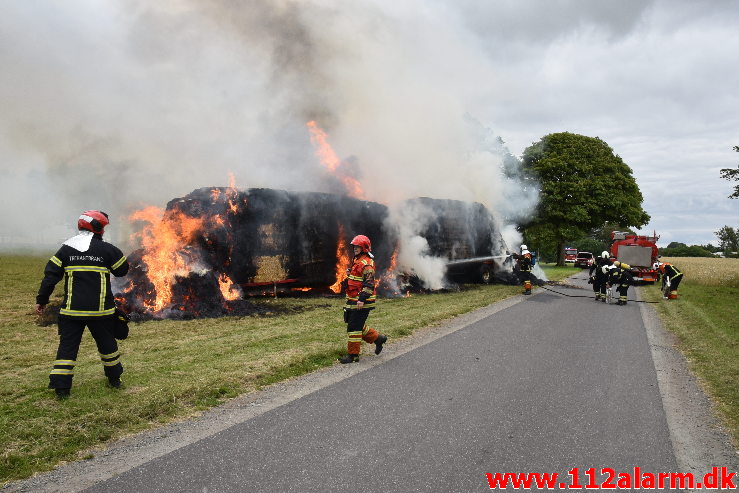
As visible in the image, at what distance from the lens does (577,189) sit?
35375 mm

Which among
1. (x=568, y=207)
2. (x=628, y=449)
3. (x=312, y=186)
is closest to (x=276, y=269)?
(x=312, y=186)

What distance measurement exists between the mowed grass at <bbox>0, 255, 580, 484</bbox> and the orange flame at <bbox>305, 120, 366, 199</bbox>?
5437mm

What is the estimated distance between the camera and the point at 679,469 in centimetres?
360

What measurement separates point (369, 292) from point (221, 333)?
141 inches

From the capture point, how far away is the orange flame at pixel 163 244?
10523 millimetres

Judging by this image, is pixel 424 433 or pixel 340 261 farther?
pixel 340 261

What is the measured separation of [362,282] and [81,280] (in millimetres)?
3358

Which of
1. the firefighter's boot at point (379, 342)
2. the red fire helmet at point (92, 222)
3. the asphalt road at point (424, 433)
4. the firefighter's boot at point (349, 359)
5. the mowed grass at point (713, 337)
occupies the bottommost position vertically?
the mowed grass at point (713, 337)

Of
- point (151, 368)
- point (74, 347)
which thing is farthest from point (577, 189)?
point (74, 347)

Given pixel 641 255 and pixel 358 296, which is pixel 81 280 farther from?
Result: pixel 641 255

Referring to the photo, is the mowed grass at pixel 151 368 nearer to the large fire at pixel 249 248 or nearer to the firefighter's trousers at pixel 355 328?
the firefighter's trousers at pixel 355 328

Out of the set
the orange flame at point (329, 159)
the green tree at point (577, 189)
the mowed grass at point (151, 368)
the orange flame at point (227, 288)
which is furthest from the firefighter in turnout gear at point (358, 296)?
the green tree at point (577, 189)

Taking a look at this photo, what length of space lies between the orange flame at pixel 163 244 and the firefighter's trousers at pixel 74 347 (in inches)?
215

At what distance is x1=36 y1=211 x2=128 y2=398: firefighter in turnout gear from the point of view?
4.84 metres
